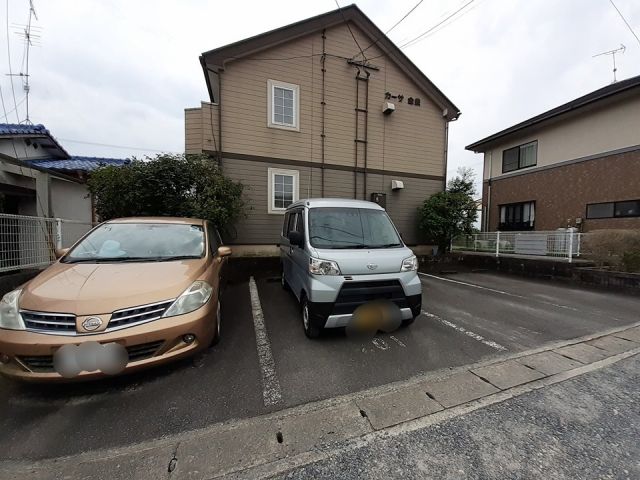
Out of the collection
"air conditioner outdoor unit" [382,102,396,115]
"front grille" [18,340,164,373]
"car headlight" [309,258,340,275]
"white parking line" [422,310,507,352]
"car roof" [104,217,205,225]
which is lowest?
"white parking line" [422,310,507,352]

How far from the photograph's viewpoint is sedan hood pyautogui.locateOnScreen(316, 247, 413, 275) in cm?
A: 309

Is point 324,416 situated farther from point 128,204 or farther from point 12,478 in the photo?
point 128,204

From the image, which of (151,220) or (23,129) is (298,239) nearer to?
(151,220)

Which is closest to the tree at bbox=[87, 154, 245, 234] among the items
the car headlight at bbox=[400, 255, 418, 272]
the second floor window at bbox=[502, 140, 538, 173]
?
the car headlight at bbox=[400, 255, 418, 272]

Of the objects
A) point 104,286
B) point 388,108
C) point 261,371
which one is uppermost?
point 388,108

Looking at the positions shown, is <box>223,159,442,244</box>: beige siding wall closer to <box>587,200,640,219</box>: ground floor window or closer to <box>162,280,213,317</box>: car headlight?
<box>587,200,640,219</box>: ground floor window

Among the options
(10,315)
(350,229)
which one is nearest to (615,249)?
(350,229)

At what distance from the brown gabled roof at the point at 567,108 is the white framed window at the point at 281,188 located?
33.7 ft

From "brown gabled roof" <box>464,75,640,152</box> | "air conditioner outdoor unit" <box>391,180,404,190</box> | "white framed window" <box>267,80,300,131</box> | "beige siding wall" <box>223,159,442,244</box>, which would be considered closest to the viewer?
"beige siding wall" <box>223,159,442,244</box>

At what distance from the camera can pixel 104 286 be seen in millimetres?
2314

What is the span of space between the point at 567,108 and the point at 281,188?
1093 centimetres

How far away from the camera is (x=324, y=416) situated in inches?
80.2

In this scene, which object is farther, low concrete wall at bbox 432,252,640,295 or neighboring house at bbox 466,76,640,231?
neighboring house at bbox 466,76,640,231

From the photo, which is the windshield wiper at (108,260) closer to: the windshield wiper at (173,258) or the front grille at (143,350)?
the windshield wiper at (173,258)
